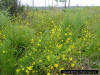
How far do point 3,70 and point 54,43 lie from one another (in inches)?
32.9

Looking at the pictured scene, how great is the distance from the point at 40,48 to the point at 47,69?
1.51ft

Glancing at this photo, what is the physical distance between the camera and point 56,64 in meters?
1.54

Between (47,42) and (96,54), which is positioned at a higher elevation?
(47,42)

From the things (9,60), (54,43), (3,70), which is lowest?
(3,70)

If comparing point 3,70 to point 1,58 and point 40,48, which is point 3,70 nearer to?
point 1,58

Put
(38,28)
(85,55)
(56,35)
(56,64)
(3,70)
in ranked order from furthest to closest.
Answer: (38,28) → (56,35) → (85,55) → (3,70) → (56,64)

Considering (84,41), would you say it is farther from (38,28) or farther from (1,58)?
(38,28)

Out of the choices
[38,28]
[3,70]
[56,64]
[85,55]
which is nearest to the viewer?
[56,64]

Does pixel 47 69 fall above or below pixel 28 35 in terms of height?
below

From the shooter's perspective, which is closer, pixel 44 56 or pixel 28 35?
pixel 44 56

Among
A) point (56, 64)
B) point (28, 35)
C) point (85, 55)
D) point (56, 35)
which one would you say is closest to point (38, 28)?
point (28, 35)

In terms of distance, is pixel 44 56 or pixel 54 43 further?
pixel 54 43

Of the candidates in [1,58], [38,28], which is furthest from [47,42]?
[38,28]

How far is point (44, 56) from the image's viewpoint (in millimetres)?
1725
